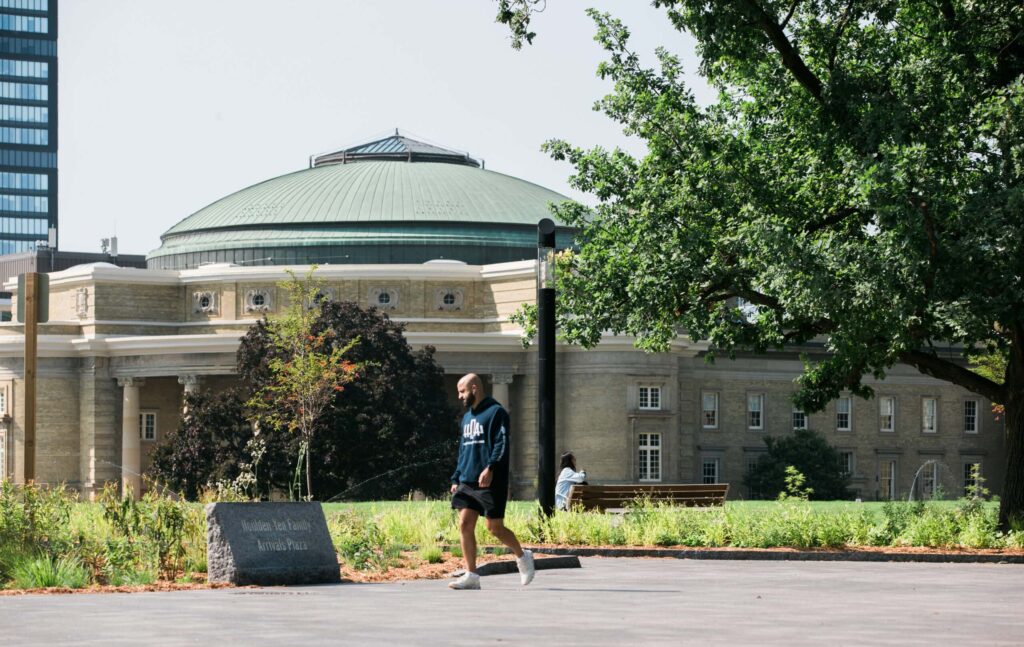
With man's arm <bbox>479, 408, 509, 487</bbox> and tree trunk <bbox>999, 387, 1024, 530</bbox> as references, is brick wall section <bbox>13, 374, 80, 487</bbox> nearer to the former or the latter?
tree trunk <bbox>999, 387, 1024, 530</bbox>

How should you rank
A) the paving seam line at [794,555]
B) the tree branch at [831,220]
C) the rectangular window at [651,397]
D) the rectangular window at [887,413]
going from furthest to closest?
the rectangular window at [887,413] → the rectangular window at [651,397] → the tree branch at [831,220] → the paving seam line at [794,555]

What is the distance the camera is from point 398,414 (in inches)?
3039

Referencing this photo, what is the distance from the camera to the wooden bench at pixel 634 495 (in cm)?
3275

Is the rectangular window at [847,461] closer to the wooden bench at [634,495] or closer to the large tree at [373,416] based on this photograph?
the large tree at [373,416]

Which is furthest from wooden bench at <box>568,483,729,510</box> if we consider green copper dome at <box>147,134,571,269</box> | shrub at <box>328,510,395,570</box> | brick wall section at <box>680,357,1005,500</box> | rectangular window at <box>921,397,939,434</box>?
rectangular window at <box>921,397,939,434</box>

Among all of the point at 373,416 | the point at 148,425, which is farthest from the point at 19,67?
the point at 373,416

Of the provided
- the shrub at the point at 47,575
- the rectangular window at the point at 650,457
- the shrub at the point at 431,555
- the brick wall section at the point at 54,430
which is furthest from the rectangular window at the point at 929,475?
the shrub at the point at 47,575

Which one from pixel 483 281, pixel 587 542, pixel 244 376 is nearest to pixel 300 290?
pixel 244 376

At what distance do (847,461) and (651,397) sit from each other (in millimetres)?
16901

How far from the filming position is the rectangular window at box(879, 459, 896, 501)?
10312cm

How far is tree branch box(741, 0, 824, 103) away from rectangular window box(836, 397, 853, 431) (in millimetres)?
74431

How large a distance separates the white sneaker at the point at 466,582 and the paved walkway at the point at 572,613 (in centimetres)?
15

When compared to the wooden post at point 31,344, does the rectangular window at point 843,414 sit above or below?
below

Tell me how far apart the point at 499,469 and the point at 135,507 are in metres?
5.25
